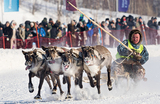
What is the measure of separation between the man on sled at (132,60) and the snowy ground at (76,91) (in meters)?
0.33

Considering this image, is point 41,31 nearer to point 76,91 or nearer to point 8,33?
point 8,33

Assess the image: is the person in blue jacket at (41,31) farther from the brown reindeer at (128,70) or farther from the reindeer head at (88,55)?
the reindeer head at (88,55)

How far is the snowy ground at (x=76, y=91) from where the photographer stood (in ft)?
21.7

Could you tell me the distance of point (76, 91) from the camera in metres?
7.66

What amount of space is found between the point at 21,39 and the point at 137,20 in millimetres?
6747

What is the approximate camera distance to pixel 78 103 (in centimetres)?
637

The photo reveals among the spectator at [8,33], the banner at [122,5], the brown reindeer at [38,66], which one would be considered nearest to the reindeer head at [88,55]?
the brown reindeer at [38,66]

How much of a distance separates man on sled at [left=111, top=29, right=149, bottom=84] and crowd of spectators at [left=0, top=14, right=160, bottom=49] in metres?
7.66

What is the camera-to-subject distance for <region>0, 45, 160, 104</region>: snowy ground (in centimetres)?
662

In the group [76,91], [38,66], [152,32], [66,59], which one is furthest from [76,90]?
[152,32]

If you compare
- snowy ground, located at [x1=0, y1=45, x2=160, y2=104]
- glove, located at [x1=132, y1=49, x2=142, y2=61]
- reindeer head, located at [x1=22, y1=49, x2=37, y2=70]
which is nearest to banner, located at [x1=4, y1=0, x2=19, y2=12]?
snowy ground, located at [x1=0, y1=45, x2=160, y2=104]

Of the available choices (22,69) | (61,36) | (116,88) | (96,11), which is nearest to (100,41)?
(61,36)

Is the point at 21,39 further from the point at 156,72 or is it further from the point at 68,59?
the point at 68,59

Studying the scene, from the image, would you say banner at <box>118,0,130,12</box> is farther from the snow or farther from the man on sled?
the man on sled
